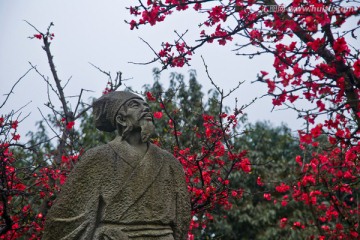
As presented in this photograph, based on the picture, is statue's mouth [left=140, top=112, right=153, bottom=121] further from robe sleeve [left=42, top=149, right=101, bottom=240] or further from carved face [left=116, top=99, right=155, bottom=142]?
robe sleeve [left=42, top=149, right=101, bottom=240]

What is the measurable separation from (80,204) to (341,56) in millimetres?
3000

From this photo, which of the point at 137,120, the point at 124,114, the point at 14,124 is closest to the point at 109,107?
the point at 124,114

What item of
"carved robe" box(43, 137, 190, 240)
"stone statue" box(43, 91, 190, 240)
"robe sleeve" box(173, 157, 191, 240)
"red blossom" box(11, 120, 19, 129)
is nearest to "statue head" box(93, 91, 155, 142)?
"stone statue" box(43, 91, 190, 240)

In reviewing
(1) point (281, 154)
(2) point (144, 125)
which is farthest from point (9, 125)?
(1) point (281, 154)

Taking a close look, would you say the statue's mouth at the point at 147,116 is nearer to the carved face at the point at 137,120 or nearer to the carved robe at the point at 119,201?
the carved face at the point at 137,120

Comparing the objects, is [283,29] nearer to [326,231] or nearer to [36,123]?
[326,231]

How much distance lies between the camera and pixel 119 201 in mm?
4074

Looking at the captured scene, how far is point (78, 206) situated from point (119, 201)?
33 centimetres

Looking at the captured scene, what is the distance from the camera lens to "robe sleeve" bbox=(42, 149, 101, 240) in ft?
13.1

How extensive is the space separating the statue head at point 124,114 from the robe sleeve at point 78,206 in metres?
0.38

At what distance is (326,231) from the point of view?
31.2 feet

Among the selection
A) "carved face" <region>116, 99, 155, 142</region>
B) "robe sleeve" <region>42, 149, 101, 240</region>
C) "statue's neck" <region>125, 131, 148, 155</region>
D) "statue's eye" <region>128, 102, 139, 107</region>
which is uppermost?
"statue's eye" <region>128, 102, 139, 107</region>

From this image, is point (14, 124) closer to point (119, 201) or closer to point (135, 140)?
point (135, 140)

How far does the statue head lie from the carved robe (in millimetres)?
167
